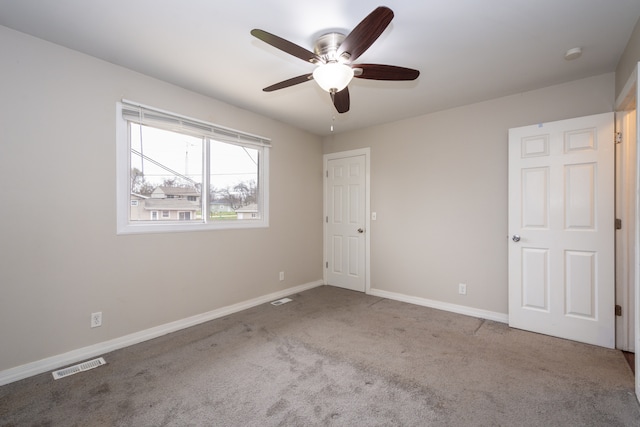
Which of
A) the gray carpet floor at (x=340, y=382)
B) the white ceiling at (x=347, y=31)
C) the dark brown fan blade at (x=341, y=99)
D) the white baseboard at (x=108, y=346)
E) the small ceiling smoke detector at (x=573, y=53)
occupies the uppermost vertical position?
the white ceiling at (x=347, y=31)

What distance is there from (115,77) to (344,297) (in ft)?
11.5

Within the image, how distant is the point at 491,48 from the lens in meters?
2.19

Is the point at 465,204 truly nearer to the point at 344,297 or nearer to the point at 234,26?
the point at 344,297

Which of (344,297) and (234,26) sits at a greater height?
(234,26)

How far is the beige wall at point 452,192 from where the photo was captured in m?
2.96

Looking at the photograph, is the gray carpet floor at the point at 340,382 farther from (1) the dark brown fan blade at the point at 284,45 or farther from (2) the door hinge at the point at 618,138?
(1) the dark brown fan blade at the point at 284,45

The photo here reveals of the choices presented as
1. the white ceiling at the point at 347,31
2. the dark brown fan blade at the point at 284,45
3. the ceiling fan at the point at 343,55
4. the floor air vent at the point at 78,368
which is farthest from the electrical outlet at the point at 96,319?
the dark brown fan blade at the point at 284,45

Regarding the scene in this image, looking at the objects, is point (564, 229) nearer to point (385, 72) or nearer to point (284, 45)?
point (385, 72)

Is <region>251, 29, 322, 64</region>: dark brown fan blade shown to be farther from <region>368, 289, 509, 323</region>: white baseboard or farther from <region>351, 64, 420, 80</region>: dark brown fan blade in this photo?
<region>368, 289, 509, 323</region>: white baseboard

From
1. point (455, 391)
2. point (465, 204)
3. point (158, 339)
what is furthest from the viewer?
point (465, 204)

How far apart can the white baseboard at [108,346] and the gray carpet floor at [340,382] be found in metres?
0.07

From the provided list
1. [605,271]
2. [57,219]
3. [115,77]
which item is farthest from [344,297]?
[115,77]

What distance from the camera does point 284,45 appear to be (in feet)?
5.38

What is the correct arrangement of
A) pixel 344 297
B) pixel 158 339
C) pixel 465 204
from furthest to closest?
1. pixel 344 297
2. pixel 465 204
3. pixel 158 339
